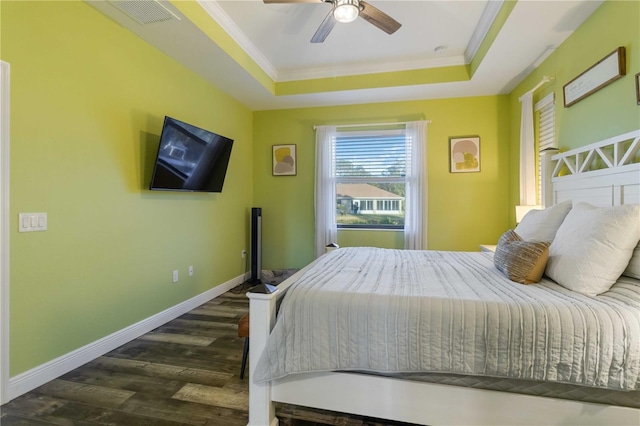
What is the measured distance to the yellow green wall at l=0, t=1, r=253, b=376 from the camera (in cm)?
185

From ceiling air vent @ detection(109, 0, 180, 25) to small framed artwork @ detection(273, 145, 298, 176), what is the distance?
241 cm

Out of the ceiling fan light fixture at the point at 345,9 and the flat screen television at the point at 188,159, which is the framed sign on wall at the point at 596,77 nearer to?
the ceiling fan light fixture at the point at 345,9

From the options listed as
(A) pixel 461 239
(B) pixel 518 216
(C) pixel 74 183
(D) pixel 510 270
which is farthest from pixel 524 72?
(C) pixel 74 183

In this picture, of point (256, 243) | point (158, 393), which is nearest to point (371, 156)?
point (256, 243)

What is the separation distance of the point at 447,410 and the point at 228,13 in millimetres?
3328

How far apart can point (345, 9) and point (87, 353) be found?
3.15 metres

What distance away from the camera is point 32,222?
6.19 ft

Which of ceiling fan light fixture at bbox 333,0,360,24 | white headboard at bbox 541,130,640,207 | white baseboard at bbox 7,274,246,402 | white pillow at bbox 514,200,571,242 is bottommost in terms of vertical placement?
white baseboard at bbox 7,274,246,402

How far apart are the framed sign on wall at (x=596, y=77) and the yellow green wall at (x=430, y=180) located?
4.59 feet

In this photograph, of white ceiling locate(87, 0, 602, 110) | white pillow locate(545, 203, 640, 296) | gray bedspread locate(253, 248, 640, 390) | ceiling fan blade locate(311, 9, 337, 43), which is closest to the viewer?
gray bedspread locate(253, 248, 640, 390)

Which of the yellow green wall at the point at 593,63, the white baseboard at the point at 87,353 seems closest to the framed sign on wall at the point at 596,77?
the yellow green wall at the point at 593,63

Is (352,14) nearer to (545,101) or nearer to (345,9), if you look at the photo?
(345,9)

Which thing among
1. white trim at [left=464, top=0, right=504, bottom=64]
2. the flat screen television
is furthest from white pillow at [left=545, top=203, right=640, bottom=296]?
the flat screen television

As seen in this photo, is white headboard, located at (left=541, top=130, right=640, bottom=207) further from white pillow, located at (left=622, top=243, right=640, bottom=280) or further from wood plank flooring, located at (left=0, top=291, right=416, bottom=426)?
wood plank flooring, located at (left=0, top=291, right=416, bottom=426)
